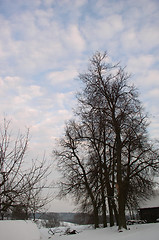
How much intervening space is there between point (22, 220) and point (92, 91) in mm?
12700

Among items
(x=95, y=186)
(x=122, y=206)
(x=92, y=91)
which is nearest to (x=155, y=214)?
(x=95, y=186)

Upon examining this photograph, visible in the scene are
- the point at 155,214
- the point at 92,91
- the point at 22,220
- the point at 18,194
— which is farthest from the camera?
the point at 155,214

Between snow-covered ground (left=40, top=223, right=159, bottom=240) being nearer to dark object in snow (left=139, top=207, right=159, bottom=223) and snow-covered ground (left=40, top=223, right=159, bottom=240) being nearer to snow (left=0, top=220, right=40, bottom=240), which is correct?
snow (left=0, top=220, right=40, bottom=240)

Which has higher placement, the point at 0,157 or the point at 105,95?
the point at 105,95

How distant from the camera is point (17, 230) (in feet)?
17.0

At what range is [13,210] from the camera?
5.00m

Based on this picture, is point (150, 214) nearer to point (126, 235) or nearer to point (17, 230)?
point (126, 235)

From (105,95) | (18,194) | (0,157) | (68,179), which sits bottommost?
(18,194)

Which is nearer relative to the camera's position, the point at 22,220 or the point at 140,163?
the point at 22,220

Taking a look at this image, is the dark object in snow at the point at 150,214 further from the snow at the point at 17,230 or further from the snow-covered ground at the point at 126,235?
the snow at the point at 17,230

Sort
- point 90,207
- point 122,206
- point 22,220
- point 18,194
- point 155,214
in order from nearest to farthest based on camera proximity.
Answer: point 18,194 < point 22,220 < point 122,206 < point 90,207 < point 155,214

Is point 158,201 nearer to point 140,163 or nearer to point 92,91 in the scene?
point 140,163

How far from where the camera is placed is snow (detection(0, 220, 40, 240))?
4.83 meters

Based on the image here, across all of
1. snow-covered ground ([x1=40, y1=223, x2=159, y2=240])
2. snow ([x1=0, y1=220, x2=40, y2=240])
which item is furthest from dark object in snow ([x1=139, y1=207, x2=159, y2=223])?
snow ([x1=0, y1=220, x2=40, y2=240])
